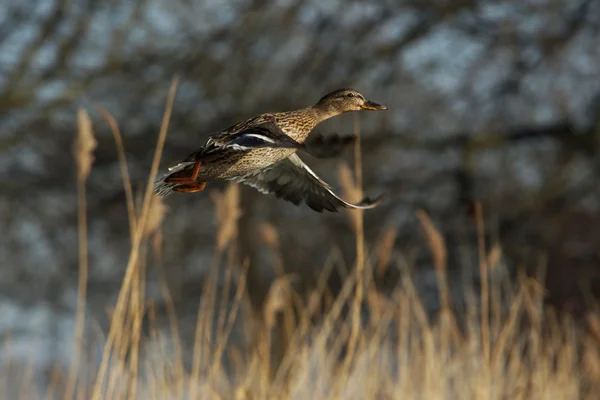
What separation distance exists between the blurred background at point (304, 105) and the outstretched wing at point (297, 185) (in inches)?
138

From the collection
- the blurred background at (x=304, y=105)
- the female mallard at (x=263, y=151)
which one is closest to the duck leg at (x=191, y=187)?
the female mallard at (x=263, y=151)

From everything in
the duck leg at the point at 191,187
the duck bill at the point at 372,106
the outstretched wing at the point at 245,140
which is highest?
the duck bill at the point at 372,106

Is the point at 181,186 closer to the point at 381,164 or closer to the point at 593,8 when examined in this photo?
the point at 381,164

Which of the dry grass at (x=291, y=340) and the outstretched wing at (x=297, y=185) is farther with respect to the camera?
the dry grass at (x=291, y=340)

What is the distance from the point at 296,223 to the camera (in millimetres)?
5738

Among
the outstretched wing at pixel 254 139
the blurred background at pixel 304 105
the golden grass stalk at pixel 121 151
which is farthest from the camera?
the blurred background at pixel 304 105

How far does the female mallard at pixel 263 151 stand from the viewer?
1.15 feet

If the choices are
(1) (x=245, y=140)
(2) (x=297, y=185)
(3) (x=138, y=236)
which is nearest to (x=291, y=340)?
(3) (x=138, y=236)

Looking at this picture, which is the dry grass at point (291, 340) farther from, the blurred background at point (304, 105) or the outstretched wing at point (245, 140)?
the blurred background at point (304, 105)

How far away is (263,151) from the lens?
1.20ft

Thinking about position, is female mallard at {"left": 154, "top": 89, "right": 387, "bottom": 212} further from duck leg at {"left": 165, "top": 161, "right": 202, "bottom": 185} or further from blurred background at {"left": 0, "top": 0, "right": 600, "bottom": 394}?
blurred background at {"left": 0, "top": 0, "right": 600, "bottom": 394}

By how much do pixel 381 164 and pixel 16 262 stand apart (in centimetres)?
267

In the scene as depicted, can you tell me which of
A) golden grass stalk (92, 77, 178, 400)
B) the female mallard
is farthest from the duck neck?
golden grass stalk (92, 77, 178, 400)

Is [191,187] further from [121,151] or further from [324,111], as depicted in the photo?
[121,151]
